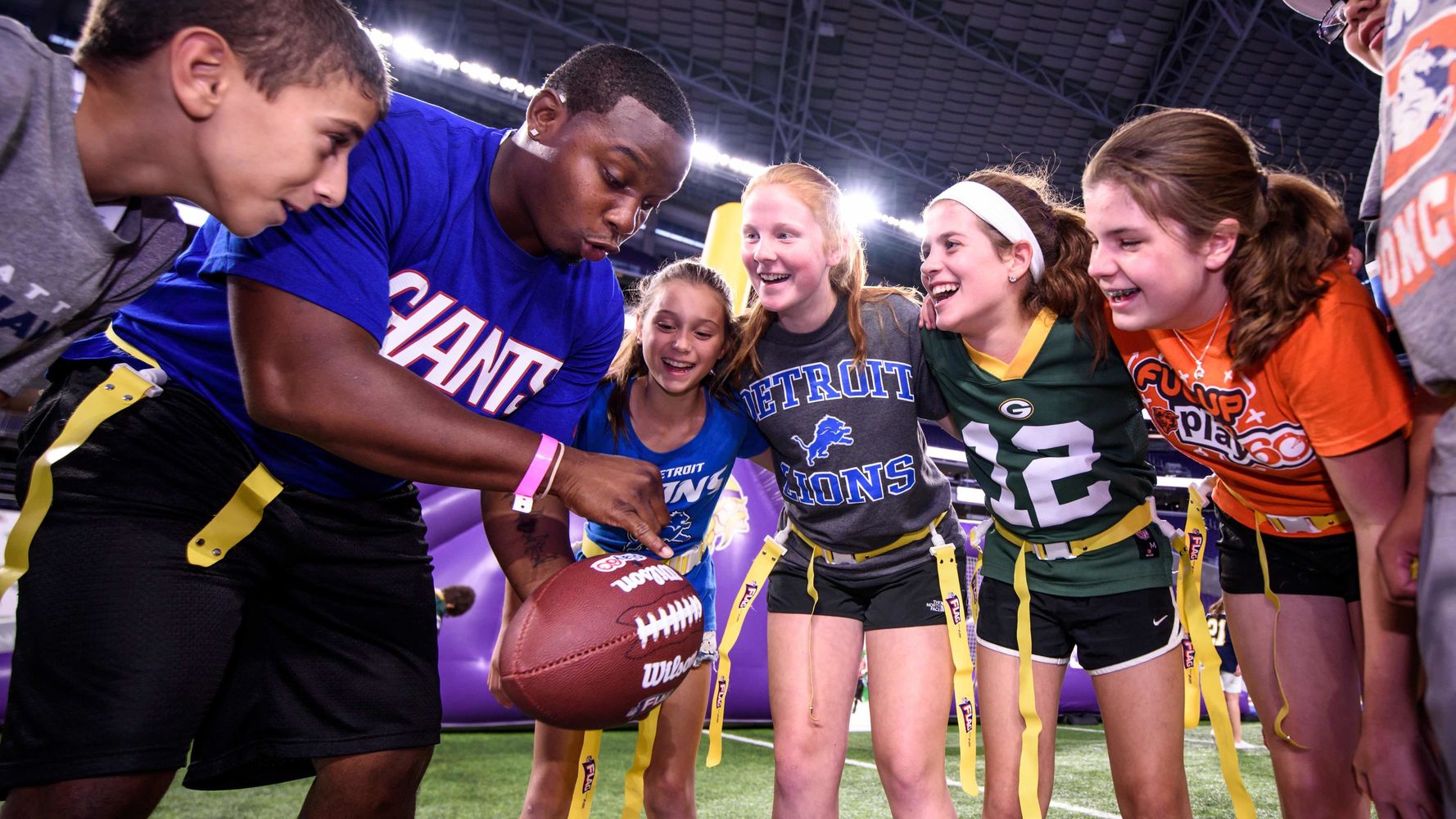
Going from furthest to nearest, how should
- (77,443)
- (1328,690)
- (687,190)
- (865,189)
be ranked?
(687,190) → (865,189) → (1328,690) → (77,443)

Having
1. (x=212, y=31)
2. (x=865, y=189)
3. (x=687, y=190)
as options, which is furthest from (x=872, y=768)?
(x=687, y=190)

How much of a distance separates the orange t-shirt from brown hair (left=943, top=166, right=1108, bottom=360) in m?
0.08

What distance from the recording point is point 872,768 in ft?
17.1

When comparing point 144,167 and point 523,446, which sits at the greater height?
point 144,167

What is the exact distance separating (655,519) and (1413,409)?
1306mm

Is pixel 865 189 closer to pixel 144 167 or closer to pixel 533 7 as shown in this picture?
pixel 533 7

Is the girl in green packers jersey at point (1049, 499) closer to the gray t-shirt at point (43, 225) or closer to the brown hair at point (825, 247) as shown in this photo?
the brown hair at point (825, 247)

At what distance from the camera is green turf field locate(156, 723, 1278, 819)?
3467mm

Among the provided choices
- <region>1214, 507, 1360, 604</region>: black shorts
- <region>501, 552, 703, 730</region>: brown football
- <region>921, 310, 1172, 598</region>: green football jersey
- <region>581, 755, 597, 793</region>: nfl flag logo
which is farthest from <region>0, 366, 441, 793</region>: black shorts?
<region>1214, 507, 1360, 604</region>: black shorts

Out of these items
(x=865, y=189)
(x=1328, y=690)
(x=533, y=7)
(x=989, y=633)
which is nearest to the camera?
(x=1328, y=690)

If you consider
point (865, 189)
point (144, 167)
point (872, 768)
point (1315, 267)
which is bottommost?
point (872, 768)

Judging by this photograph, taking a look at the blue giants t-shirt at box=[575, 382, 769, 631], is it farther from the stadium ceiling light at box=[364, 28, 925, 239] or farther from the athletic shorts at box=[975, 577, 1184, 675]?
the stadium ceiling light at box=[364, 28, 925, 239]

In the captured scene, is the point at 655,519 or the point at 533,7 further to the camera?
the point at 533,7

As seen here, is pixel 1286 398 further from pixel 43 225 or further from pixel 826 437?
pixel 43 225
